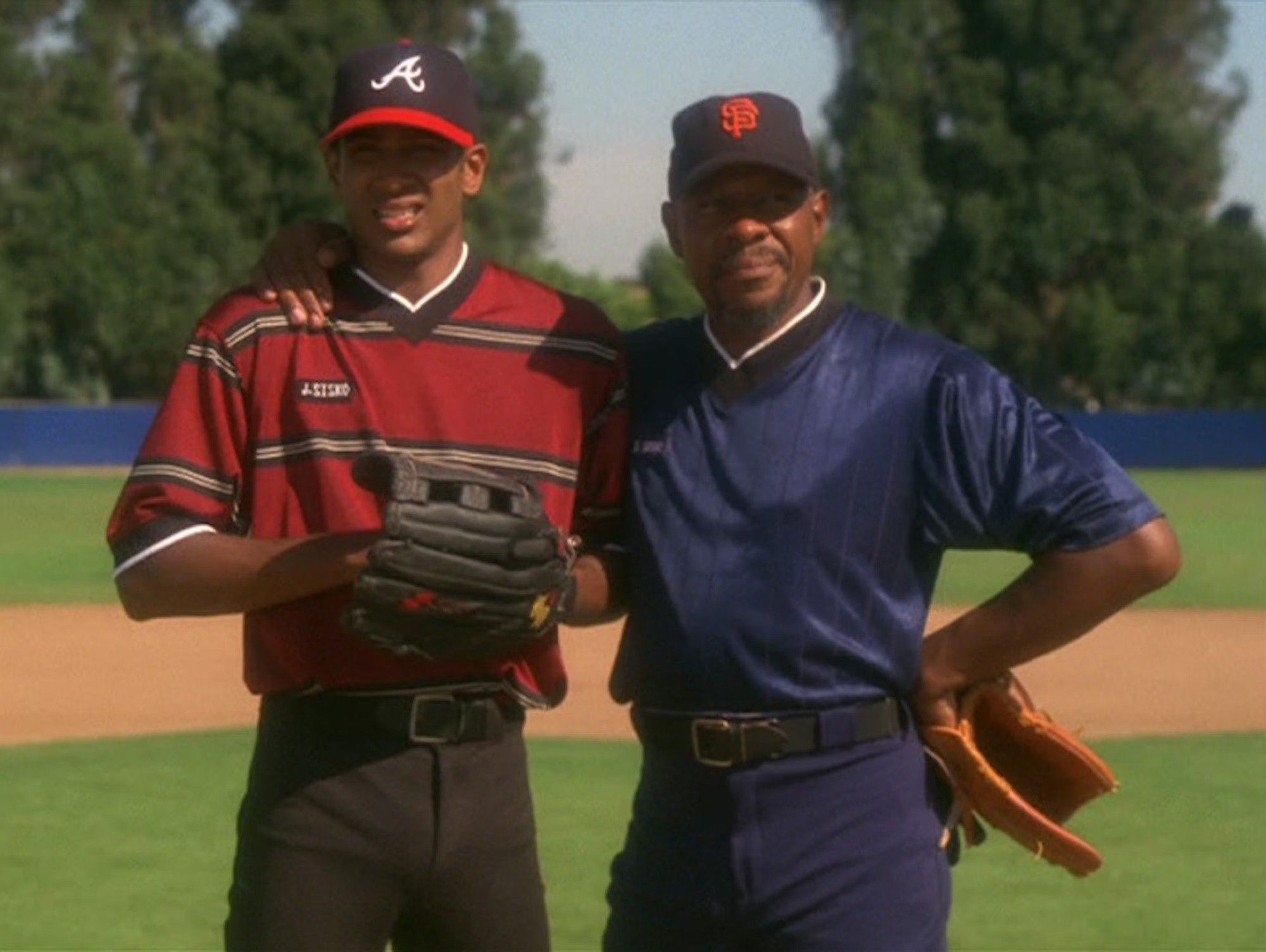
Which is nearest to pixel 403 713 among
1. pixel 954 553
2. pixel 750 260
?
pixel 750 260

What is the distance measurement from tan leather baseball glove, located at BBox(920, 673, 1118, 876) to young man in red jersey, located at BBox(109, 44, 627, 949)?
581 millimetres

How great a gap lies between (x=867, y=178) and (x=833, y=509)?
48.4 meters

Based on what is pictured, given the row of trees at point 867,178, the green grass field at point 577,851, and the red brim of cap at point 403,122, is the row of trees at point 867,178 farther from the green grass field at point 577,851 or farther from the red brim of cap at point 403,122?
the red brim of cap at point 403,122

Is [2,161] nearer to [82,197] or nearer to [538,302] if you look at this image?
[82,197]

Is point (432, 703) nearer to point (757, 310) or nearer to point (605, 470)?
point (605, 470)

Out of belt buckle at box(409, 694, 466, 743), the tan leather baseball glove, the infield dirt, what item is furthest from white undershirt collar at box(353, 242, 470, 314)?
the infield dirt

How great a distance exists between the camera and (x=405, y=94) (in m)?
3.41

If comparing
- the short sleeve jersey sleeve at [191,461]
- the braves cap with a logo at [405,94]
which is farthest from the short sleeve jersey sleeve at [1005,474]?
the short sleeve jersey sleeve at [191,461]

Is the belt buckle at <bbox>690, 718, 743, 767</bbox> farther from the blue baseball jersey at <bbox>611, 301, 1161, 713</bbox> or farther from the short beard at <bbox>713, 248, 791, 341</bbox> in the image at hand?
the short beard at <bbox>713, 248, 791, 341</bbox>

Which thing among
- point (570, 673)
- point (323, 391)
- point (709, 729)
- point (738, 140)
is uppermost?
point (738, 140)

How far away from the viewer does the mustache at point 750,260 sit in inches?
133

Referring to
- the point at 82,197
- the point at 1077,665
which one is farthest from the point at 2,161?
the point at 1077,665

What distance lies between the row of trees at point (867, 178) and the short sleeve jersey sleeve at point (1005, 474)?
41732 mm

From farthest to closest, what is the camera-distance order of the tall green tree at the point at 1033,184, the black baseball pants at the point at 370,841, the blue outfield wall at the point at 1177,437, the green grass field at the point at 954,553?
the tall green tree at the point at 1033,184
the blue outfield wall at the point at 1177,437
the green grass field at the point at 954,553
the black baseball pants at the point at 370,841
